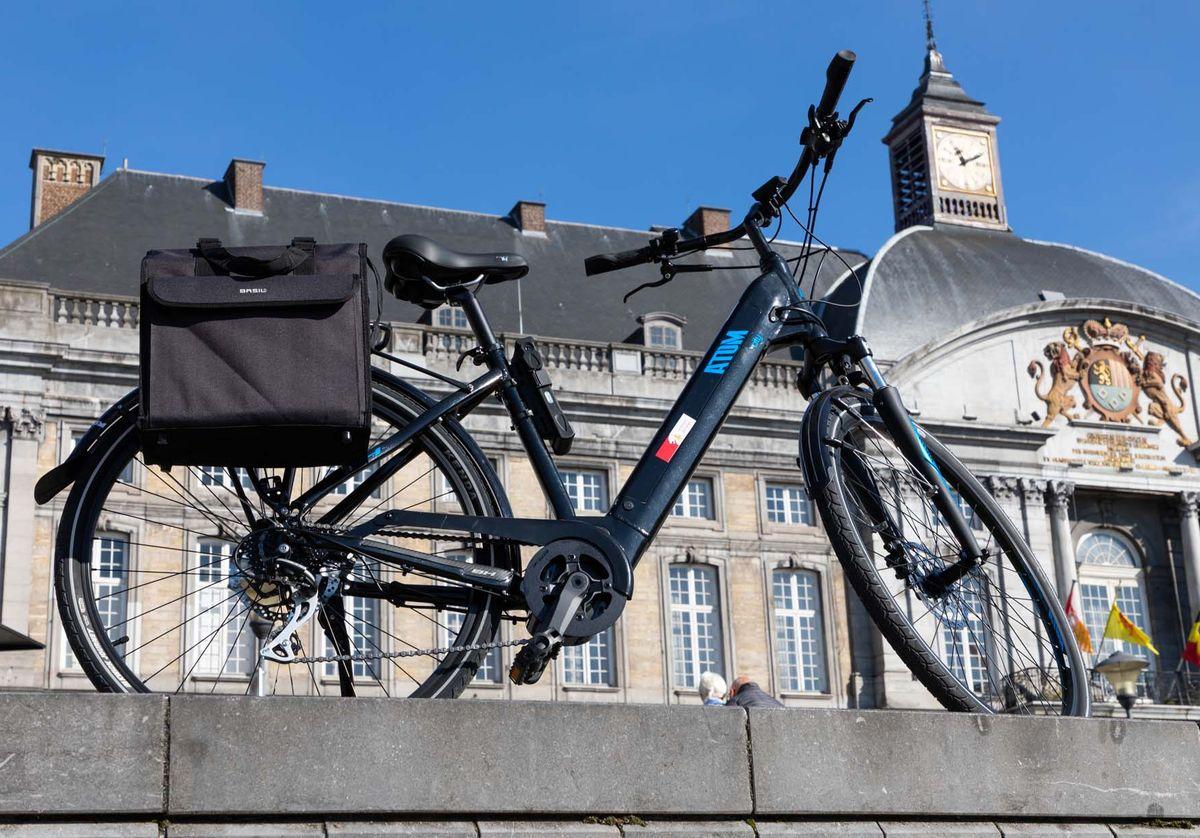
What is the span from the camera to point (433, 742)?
185 inches

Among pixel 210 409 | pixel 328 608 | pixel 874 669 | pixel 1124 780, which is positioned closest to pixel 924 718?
pixel 1124 780

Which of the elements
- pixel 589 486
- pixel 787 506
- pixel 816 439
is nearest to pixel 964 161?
pixel 787 506

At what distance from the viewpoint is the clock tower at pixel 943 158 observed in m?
37.5

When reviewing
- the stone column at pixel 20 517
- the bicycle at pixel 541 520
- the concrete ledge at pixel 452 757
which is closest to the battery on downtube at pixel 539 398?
the bicycle at pixel 541 520

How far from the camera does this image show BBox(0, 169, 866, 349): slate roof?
28.3m

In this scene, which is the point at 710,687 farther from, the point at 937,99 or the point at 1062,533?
the point at 937,99

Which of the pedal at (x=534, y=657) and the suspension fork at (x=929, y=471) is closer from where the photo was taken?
the pedal at (x=534, y=657)

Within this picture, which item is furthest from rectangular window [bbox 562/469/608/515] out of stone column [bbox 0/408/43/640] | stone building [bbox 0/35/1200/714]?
stone column [bbox 0/408/43/640]

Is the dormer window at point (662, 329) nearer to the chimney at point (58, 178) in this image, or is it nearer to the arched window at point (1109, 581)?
the arched window at point (1109, 581)

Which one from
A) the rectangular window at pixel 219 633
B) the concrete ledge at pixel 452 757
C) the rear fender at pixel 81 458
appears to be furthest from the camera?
the rectangular window at pixel 219 633

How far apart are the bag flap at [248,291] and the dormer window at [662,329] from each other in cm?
2496

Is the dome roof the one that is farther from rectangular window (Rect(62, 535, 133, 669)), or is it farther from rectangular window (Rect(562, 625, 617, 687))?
rectangular window (Rect(62, 535, 133, 669))

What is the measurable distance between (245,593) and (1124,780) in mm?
2774

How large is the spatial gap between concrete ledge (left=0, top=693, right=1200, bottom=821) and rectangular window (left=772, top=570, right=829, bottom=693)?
22313mm
